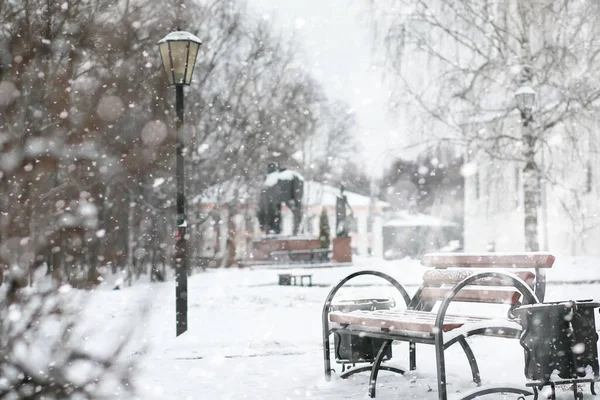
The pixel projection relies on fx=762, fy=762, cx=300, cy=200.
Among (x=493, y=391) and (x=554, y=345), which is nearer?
(x=554, y=345)

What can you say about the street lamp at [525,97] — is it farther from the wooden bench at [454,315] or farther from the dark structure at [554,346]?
the dark structure at [554,346]

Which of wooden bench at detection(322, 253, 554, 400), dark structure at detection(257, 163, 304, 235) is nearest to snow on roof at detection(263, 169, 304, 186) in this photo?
dark structure at detection(257, 163, 304, 235)

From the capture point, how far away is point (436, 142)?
60.7 feet

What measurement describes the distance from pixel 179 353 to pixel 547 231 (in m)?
31.2

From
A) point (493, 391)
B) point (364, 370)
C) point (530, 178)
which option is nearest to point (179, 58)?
point (364, 370)

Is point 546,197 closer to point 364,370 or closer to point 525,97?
point 525,97

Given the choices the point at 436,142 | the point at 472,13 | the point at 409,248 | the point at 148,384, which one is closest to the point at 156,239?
the point at 436,142

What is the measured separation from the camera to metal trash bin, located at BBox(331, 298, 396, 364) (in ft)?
20.1

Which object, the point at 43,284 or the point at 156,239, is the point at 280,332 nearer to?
the point at 43,284

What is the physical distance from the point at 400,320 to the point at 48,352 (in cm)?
240

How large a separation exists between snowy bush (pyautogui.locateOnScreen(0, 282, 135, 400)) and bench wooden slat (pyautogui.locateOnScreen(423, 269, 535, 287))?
2.92 metres

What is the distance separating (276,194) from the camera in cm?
3328

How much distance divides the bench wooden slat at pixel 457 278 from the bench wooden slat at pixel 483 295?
0.07m

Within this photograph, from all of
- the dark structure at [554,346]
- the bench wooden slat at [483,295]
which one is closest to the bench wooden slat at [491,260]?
the bench wooden slat at [483,295]
